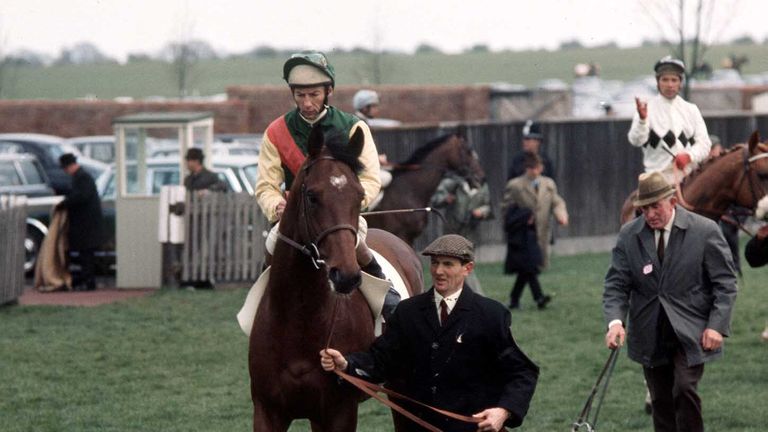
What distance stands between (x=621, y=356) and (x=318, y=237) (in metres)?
7.45

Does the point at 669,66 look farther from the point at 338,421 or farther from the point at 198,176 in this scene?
A: the point at 198,176

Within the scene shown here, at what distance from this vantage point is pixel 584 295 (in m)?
18.2

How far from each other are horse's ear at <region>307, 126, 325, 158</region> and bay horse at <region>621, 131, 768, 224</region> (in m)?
4.99

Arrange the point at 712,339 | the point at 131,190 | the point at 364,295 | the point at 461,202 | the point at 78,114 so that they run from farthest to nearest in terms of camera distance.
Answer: the point at 78,114 → the point at 131,190 → the point at 461,202 → the point at 712,339 → the point at 364,295

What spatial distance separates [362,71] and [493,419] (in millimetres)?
53216

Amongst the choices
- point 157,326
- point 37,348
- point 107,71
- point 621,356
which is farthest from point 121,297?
point 107,71

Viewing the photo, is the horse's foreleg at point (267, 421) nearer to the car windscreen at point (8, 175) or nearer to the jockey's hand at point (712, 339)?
the jockey's hand at point (712, 339)

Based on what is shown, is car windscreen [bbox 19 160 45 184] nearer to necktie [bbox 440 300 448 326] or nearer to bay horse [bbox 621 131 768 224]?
bay horse [bbox 621 131 768 224]

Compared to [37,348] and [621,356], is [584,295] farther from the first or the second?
[37,348]

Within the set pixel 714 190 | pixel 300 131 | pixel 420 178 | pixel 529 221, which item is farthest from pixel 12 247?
pixel 300 131

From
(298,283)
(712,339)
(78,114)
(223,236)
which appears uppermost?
(298,283)

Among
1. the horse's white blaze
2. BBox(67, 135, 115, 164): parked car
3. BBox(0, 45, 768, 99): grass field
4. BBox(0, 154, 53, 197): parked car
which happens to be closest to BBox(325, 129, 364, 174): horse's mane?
the horse's white blaze

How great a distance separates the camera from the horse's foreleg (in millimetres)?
7398

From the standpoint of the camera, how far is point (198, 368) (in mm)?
13305
